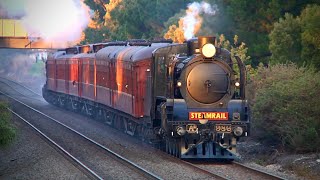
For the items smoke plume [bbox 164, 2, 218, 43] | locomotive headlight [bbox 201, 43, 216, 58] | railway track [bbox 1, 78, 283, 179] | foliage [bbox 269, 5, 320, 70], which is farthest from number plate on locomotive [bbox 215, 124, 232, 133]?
foliage [bbox 269, 5, 320, 70]

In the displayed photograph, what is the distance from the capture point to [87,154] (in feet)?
64.6

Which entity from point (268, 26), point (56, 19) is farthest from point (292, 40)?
point (56, 19)

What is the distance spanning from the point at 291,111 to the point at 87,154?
6.25 meters

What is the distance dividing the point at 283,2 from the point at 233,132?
1166 cm

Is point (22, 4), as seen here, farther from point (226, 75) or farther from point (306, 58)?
point (226, 75)

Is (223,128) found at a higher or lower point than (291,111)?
lower

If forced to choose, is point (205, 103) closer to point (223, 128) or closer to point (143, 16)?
point (223, 128)

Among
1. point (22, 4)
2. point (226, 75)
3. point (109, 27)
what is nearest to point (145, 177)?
point (226, 75)

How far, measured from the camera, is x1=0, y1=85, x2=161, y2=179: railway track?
16.0 m

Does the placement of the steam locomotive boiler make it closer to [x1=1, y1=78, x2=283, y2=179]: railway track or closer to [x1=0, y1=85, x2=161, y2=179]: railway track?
[x1=1, y1=78, x2=283, y2=179]: railway track

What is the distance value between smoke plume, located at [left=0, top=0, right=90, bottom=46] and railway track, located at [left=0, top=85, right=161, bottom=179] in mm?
26796

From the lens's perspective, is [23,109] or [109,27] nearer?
[23,109]

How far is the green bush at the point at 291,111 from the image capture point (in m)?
18.7

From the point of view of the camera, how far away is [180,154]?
17703 mm
